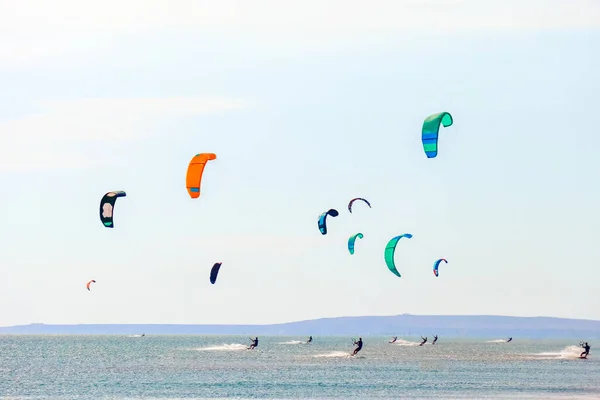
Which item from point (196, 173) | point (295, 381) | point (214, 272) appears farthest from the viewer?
point (295, 381)

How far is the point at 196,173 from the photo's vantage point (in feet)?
127

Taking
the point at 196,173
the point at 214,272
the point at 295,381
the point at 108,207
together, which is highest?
the point at 196,173

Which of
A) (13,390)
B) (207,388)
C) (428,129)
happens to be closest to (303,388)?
(207,388)

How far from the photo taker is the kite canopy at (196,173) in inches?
1508

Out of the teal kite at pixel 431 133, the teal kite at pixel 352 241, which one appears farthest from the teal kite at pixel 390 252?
the teal kite at pixel 431 133

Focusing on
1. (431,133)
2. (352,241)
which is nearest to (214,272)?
(352,241)

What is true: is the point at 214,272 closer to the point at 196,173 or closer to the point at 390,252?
the point at 390,252

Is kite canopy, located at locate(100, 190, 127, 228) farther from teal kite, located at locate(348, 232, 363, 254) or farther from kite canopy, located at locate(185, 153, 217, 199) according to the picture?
teal kite, located at locate(348, 232, 363, 254)

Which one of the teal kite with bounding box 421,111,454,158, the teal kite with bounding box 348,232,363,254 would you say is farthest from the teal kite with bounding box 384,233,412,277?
the teal kite with bounding box 421,111,454,158

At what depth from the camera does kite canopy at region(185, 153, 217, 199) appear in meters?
38.3

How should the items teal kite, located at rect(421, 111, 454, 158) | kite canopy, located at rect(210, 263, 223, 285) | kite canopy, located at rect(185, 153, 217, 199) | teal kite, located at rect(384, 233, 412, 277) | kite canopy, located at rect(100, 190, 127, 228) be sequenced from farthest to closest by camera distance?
kite canopy, located at rect(210, 263, 223, 285), teal kite, located at rect(384, 233, 412, 277), kite canopy, located at rect(100, 190, 127, 228), kite canopy, located at rect(185, 153, 217, 199), teal kite, located at rect(421, 111, 454, 158)

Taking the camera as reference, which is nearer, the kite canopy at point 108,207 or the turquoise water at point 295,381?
the kite canopy at point 108,207

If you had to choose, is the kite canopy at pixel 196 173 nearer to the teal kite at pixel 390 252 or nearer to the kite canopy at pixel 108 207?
the kite canopy at pixel 108 207

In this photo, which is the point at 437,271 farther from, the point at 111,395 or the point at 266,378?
the point at 111,395
